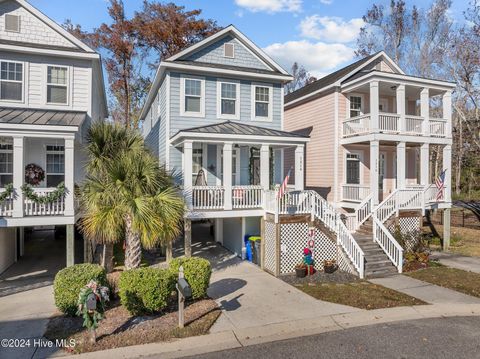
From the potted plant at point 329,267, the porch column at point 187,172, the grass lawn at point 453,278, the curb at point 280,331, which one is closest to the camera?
the curb at point 280,331

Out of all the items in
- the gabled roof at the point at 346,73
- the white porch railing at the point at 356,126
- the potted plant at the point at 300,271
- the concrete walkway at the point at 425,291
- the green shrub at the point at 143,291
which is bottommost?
the concrete walkway at the point at 425,291

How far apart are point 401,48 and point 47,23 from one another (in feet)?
94.9

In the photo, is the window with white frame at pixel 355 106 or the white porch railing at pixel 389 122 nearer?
the white porch railing at pixel 389 122

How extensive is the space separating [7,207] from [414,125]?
59.1 feet

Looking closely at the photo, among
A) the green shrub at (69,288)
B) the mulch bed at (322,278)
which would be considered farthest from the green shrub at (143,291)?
the mulch bed at (322,278)

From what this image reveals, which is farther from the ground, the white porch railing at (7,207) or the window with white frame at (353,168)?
the window with white frame at (353,168)

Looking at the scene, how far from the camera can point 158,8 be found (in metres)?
30.9

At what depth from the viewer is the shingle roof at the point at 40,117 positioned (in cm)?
1118

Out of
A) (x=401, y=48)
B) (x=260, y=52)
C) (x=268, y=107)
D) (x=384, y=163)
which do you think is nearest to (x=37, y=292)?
(x=268, y=107)

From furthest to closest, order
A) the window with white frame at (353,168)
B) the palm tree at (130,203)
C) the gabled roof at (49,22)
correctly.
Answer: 1. the window with white frame at (353,168)
2. the gabled roof at (49,22)
3. the palm tree at (130,203)

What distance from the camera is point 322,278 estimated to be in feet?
40.3

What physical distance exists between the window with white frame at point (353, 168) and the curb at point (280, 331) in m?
9.12

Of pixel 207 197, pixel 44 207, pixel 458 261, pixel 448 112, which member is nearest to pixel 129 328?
pixel 44 207

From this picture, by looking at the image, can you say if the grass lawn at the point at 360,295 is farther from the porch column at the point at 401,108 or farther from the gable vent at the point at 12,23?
the gable vent at the point at 12,23
